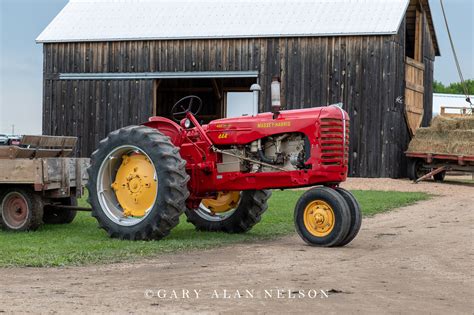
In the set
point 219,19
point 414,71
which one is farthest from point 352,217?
point 414,71

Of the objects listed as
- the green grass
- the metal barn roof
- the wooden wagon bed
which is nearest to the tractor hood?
the green grass

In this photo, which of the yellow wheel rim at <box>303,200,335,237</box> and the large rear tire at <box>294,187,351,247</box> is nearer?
the large rear tire at <box>294,187,351,247</box>

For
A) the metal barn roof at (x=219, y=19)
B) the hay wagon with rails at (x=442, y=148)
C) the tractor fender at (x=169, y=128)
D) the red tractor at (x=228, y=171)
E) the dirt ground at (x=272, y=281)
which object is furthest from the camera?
the metal barn roof at (x=219, y=19)

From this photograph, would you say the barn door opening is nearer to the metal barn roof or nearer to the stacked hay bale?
the stacked hay bale

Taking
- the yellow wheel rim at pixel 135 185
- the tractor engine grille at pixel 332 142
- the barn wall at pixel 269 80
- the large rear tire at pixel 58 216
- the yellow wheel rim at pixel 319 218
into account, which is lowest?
the large rear tire at pixel 58 216

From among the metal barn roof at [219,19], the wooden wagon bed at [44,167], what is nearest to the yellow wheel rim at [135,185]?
the wooden wagon bed at [44,167]

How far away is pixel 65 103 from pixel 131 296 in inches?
971

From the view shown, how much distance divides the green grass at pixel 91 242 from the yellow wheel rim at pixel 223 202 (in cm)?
48

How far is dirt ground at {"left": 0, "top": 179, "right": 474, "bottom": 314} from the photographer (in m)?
7.04

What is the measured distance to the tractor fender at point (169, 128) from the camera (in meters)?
12.3

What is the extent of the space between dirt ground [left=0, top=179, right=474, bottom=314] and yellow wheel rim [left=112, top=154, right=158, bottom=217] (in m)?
1.43

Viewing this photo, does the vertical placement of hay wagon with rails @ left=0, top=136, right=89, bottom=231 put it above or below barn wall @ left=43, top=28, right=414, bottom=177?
A: below

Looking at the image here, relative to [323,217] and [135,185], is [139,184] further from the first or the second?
[323,217]

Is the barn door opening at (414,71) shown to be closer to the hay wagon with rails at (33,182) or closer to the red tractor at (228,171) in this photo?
the hay wagon with rails at (33,182)
